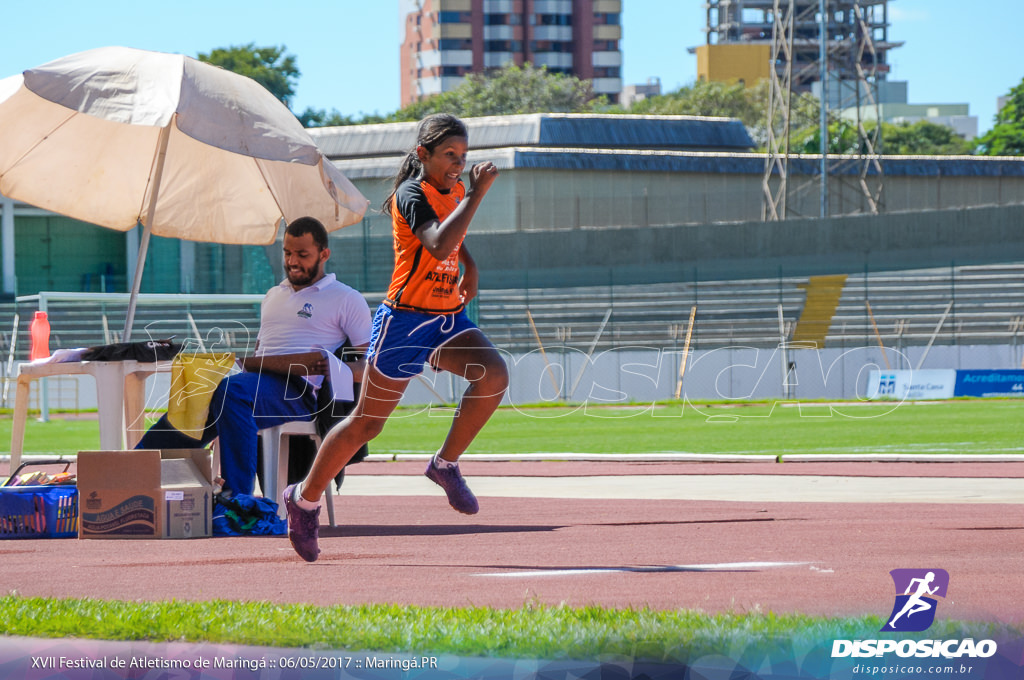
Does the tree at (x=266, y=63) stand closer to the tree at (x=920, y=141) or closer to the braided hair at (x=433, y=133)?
the tree at (x=920, y=141)

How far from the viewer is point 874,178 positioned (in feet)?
178

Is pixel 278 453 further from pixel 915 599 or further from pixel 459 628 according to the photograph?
pixel 915 599

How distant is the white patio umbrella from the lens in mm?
7496

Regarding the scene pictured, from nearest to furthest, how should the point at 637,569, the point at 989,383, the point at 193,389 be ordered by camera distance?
the point at 637,569 → the point at 193,389 → the point at 989,383

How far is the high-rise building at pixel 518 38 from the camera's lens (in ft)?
443

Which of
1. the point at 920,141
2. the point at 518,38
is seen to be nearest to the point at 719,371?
the point at 920,141

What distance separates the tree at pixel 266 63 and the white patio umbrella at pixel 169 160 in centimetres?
8407

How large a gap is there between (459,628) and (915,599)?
133cm

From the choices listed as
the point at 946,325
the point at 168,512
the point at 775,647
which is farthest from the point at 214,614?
the point at 946,325

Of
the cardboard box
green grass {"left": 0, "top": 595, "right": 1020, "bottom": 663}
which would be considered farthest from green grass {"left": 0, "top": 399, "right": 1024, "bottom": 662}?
the cardboard box

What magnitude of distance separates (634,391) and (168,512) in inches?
982

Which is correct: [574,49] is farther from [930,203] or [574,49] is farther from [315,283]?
[315,283]

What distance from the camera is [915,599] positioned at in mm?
4039

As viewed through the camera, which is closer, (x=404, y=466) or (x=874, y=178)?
(x=404, y=466)
